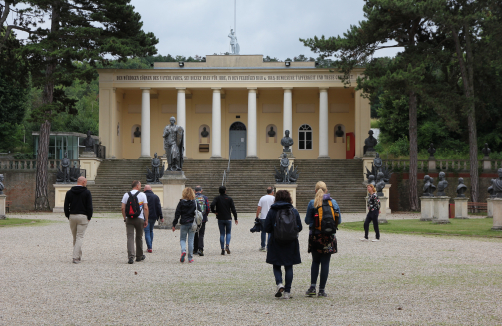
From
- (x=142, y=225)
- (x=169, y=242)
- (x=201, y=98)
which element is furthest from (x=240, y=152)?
(x=142, y=225)

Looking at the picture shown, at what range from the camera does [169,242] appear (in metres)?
16.8

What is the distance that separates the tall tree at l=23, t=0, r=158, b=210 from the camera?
1297 inches

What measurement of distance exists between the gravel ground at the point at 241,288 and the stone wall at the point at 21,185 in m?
22.7

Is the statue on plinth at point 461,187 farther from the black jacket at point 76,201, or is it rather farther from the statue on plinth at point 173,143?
the black jacket at point 76,201

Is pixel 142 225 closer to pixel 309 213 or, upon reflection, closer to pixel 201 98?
pixel 309 213

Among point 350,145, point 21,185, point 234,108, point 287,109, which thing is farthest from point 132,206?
point 234,108

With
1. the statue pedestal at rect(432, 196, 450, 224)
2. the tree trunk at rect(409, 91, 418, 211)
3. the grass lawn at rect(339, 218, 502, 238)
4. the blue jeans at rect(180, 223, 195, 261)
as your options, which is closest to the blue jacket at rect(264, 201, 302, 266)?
the blue jeans at rect(180, 223, 195, 261)

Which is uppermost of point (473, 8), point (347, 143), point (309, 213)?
point (473, 8)

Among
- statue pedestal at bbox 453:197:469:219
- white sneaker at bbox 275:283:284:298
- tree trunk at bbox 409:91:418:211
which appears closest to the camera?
white sneaker at bbox 275:283:284:298

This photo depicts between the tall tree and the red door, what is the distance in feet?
54.3

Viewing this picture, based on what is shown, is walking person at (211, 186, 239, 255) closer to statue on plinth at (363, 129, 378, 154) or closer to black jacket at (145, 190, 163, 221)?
black jacket at (145, 190, 163, 221)

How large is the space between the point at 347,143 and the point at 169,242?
101ft

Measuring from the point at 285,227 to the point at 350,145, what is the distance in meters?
37.6

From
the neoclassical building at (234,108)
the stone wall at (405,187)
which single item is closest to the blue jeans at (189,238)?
the stone wall at (405,187)
